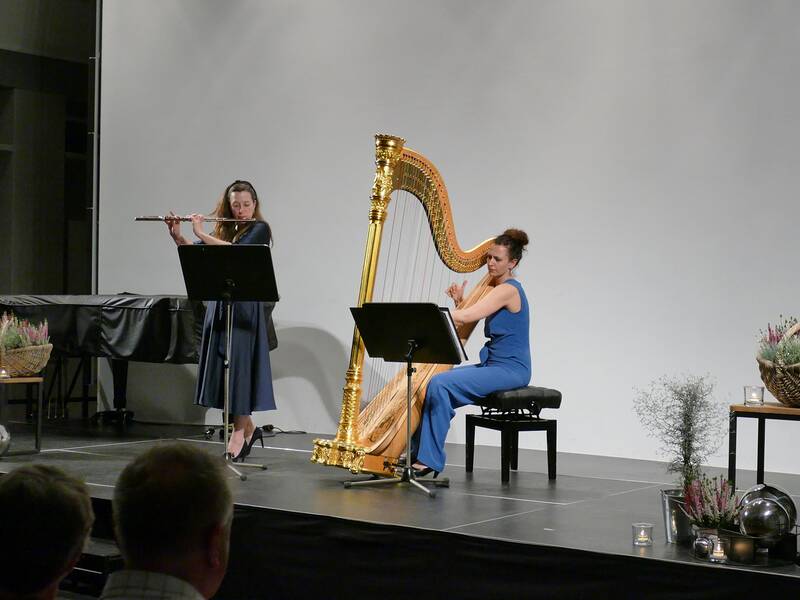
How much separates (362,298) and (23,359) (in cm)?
214

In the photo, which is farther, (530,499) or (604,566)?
(530,499)

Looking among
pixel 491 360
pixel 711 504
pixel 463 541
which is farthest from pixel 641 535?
pixel 491 360

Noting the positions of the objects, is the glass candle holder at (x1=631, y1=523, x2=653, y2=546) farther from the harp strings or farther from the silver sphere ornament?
the harp strings

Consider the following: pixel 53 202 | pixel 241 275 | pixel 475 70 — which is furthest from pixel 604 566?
pixel 53 202

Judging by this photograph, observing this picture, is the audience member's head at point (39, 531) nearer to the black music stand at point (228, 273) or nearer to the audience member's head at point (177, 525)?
the audience member's head at point (177, 525)

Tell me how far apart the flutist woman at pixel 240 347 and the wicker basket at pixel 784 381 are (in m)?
2.61

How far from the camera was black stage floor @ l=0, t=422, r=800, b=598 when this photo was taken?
11.0 feet

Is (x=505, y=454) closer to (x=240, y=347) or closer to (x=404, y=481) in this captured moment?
(x=404, y=481)

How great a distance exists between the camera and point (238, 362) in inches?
219

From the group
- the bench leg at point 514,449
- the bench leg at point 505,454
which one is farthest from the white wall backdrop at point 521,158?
the bench leg at point 505,454

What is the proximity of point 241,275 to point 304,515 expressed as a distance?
1.32 metres

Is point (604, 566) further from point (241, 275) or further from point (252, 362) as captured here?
point (252, 362)

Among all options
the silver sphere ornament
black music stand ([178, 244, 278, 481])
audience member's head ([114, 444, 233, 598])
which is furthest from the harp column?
audience member's head ([114, 444, 233, 598])

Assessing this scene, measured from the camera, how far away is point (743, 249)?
6.05m
